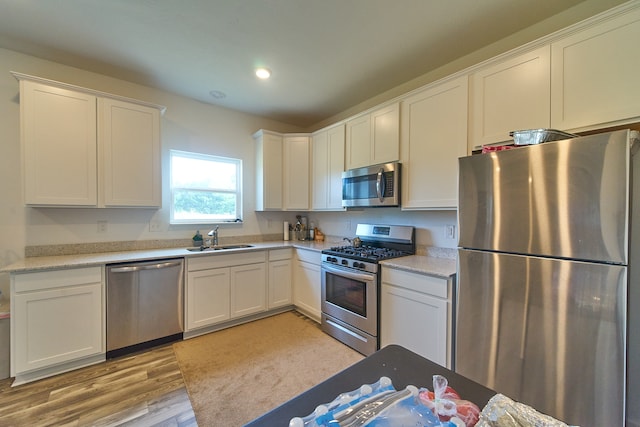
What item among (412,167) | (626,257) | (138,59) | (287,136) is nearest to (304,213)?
(287,136)

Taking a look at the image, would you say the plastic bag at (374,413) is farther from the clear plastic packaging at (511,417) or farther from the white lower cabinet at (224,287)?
the white lower cabinet at (224,287)

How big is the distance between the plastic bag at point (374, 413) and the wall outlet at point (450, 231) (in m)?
2.14

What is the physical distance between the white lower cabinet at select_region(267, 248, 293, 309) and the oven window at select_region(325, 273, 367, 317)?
2.56ft

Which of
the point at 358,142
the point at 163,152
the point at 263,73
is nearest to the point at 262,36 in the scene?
the point at 263,73

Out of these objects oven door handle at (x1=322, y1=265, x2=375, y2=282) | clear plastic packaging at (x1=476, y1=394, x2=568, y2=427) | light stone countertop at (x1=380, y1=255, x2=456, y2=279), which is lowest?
oven door handle at (x1=322, y1=265, x2=375, y2=282)

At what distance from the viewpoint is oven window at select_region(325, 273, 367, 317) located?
8.18 feet

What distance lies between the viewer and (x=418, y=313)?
2.08 metres

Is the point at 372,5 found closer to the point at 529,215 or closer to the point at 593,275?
the point at 529,215

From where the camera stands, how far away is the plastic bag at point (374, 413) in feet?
1.72

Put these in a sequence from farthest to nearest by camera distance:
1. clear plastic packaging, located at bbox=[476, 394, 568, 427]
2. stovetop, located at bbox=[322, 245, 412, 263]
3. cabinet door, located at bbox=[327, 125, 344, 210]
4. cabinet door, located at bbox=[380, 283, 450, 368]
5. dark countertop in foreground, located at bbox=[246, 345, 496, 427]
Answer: cabinet door, located at bbox=[327, 125, 344, 210]
stovetop, located at bbox=[322, 245, 412, 263]
cabinet door, located at bbox=[380, 283, 450, 368]
dark countertop in foreground, located at bbox=[246, 345, 496, 427]
clear plastic packaging, located at bbox=[476, 394, 568, 427]

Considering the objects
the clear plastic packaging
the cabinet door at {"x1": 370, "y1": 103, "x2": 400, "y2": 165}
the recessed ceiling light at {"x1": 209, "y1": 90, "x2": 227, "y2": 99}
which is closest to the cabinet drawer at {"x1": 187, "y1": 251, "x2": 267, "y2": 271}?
the cabinet door at {"x1": 370, "y1": 103, "x2": 400, "y2": 165}

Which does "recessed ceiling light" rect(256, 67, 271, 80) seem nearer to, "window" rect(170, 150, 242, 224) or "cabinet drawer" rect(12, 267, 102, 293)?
"window" rect(170, 150, 242, 224)

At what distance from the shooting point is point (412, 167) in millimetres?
2467

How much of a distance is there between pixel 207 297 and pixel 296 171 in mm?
2037
